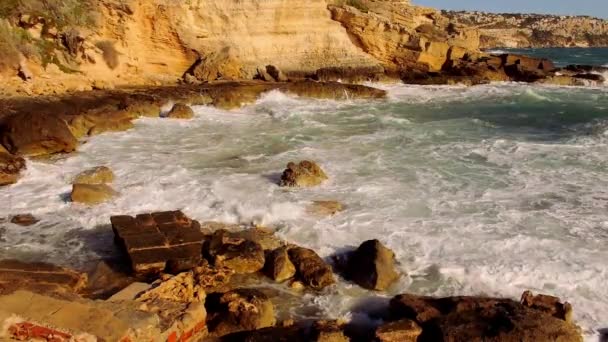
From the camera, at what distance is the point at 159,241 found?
7586 millimetres

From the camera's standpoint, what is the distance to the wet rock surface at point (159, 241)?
714cm

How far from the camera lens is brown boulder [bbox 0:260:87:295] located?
6.29m

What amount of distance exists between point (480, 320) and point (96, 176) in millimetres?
7935

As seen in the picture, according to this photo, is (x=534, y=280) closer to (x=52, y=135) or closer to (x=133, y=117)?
Answer: (x=52, y=135)

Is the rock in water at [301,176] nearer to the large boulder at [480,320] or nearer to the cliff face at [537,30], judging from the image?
the large boulder at [480,320]

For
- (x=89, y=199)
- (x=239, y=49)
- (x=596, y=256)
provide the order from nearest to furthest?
(x=596, y=256)
(x=89, y=199)
(x=239, y=49)

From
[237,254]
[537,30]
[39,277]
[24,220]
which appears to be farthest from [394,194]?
[537,30]

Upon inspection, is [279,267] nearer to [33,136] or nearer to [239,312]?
[239,312]

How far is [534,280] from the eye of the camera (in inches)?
276

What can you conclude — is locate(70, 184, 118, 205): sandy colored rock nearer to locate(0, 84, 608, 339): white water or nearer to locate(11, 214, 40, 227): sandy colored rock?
locate(0, 84, 608, 339): white water

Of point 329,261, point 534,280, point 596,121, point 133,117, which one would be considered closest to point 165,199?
point 329,261

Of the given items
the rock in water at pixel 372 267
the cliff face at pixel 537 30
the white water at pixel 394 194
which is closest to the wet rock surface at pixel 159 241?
the white water at pixel 394 194

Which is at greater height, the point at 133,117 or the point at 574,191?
the point at 574,191

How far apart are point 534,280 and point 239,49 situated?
21662 mm
